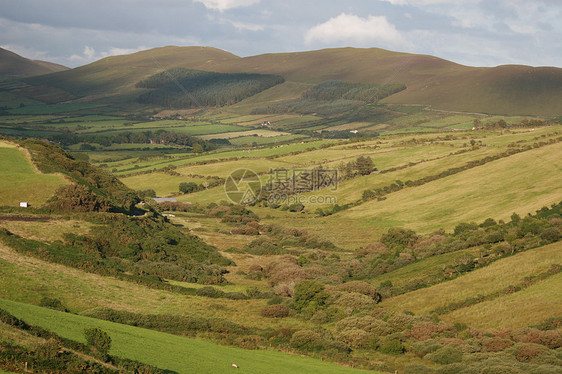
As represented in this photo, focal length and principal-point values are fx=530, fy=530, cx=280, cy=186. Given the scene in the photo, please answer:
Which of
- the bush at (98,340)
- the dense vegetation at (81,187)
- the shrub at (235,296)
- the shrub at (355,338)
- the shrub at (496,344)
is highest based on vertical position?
the dense vegetation at (81,187)

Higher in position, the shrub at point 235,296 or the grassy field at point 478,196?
the grassy field at point 478,196

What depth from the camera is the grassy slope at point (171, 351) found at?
72.0ft

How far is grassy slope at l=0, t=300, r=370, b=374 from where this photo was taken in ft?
72.0

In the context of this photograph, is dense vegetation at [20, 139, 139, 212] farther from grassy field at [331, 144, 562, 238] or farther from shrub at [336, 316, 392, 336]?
grassy field at [331, 144, 562, 238]

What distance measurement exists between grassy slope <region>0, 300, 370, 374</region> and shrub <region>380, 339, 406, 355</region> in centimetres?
498

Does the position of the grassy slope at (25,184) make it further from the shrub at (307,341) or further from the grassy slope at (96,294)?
the shrub at (307,341)

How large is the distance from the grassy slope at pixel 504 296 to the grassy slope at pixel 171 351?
13.1 metres

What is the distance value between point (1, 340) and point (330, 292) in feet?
91.1

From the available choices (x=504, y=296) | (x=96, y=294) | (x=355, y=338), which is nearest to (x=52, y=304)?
(x=96, y=294)

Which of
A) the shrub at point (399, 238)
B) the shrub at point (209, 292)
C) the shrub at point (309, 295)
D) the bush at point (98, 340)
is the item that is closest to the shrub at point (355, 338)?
the shrub at point (309, 295)

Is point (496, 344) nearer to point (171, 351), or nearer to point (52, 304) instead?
point (171, 351)

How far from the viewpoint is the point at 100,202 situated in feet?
186

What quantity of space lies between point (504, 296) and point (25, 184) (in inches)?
1793

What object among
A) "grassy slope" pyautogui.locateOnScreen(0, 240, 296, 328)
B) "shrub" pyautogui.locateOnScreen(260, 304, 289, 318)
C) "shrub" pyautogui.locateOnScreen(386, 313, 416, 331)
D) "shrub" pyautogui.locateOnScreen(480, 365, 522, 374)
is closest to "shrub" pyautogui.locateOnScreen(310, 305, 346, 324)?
"grassy slope" pyautogui.locateOnScreen(0, 240, 296, 328)
